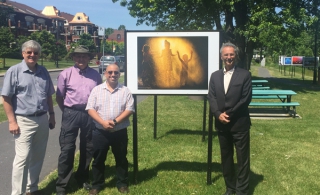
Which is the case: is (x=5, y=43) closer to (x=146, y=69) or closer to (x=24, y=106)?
(x=146, y=69)

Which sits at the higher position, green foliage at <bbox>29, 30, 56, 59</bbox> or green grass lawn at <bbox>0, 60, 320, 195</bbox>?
green foliage at <bbox>29, 30, 56, 59</bbox>

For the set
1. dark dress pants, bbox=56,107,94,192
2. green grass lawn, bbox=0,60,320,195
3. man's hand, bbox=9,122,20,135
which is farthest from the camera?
green grass lawn, bbox=0,60,320,195

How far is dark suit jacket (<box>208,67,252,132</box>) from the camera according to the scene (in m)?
4.43

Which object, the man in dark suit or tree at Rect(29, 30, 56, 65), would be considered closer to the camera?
the man in dark suit

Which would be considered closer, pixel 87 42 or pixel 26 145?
pixel 26 145

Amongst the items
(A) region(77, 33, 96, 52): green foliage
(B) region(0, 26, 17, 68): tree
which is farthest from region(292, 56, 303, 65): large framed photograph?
(A) region(77, 33, 96, 52): green foliage

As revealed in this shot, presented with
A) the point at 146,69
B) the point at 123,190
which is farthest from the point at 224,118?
the point at 123,190

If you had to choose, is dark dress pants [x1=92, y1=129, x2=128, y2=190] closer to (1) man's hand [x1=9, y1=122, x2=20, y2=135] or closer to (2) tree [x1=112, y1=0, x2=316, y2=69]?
(1) man's hand [x1=9, y1=122, x2=20, y2=135]

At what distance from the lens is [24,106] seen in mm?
4316

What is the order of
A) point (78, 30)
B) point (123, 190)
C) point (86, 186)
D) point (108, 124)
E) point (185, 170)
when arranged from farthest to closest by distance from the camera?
point (78, 30) → point (185, 170) → point (86, 186) → point (123, 190) → point (108, 124)

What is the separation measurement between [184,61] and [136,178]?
1.85 meters

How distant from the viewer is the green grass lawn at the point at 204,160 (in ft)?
16.7

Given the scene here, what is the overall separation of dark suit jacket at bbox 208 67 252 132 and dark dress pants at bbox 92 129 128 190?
1.25 meters

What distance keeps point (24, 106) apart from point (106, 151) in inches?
45.9
